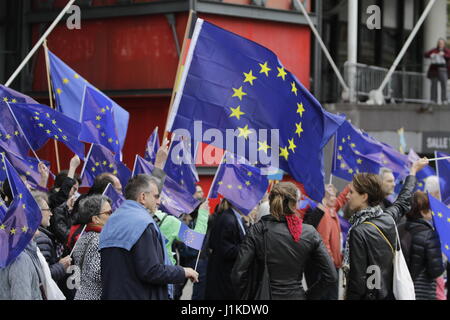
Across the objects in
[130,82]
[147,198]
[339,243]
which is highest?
[130,82]

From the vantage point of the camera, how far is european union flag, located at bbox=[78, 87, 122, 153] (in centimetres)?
1262

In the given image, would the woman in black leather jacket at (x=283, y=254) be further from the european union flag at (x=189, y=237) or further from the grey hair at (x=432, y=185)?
the grey hair at (x=432, y=185)

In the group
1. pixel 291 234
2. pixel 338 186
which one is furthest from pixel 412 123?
pixel 291 234

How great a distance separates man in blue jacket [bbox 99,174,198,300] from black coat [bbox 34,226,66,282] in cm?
104

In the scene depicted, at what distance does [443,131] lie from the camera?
24.7m

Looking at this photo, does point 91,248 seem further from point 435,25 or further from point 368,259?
point 435,25

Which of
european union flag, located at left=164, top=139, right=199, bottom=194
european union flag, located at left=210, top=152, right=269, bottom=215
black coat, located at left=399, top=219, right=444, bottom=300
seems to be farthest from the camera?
european union flag, located at left=164, top=139, right=199, bottom=194

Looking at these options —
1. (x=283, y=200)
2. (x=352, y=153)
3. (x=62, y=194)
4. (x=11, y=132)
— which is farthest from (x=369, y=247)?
(x=352, y=153)

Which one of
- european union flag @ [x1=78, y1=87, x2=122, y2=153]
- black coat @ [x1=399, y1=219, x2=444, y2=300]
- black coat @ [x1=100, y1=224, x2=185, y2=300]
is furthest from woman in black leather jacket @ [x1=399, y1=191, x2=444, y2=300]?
european union flag @ [x1=78, y1=87, x2=122, y2=153]

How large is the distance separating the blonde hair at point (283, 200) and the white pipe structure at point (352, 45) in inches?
538

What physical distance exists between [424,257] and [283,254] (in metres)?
2.17

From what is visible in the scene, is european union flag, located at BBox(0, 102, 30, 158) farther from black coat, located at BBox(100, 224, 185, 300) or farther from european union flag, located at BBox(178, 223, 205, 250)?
black coat, located at BBox(100, 224, 185, 300)
